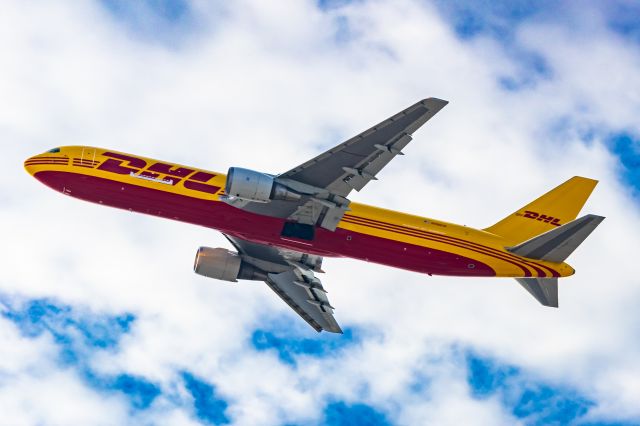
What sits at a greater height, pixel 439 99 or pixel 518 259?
pixel 439 99

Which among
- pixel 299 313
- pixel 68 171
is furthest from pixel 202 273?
pixel 68 171

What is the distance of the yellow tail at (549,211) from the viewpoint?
64456 millimetres

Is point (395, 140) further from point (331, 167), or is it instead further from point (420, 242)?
point (420, 242)

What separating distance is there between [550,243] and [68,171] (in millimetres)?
30049

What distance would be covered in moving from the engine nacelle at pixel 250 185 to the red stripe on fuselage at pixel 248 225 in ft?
9.81

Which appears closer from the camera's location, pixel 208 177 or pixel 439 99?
pixel 439 99

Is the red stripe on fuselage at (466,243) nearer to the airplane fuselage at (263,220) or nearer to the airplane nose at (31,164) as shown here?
the airplane fuselage at (263,220)

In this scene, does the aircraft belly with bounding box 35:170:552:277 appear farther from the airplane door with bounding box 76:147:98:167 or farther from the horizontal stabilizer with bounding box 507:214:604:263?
the horizontal stabilizer with bounding box 507:214:604:263

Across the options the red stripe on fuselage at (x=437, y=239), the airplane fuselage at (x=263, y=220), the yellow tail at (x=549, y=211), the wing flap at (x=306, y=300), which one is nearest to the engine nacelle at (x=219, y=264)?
the wing flap at (x=306, y=300)

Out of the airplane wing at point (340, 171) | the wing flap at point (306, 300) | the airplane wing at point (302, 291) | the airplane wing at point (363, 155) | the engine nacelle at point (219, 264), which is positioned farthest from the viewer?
the wing flap at point (306, 300)

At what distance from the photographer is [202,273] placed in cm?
6800

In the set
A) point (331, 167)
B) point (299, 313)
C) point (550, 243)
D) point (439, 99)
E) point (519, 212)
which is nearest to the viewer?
point (439, 99)

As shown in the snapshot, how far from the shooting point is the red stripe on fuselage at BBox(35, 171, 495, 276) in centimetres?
5862

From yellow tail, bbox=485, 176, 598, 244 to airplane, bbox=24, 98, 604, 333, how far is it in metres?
0.52
